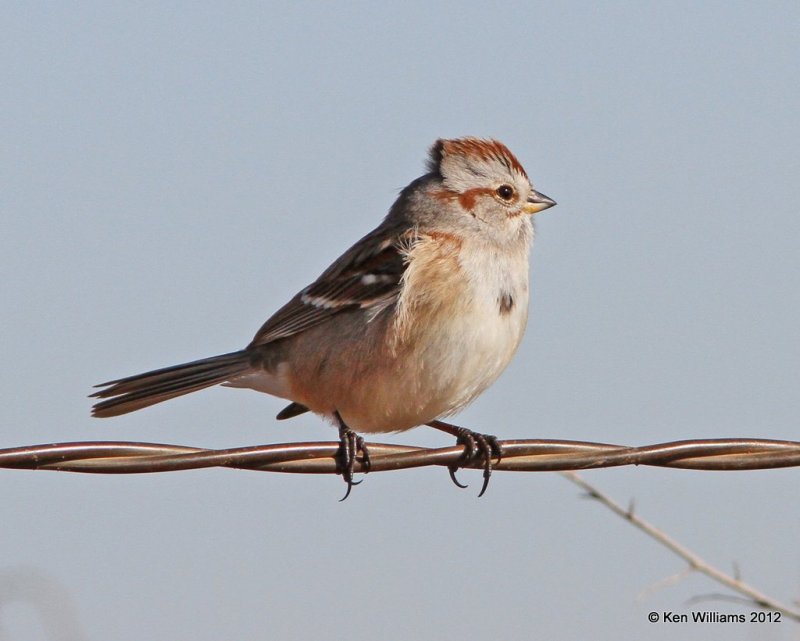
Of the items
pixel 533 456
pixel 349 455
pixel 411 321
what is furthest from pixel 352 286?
pixel 533 456

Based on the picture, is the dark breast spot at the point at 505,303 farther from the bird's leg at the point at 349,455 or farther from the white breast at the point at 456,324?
the bird's leg at the point at 349,455

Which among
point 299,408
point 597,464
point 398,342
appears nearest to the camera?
point 597,464

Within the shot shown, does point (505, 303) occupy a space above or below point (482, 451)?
above

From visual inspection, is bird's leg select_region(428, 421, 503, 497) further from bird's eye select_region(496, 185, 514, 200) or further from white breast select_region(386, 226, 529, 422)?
bird's eye select_region(496, 185, 514, 200)

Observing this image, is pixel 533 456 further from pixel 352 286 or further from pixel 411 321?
pixel 352 286

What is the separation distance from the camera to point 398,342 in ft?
17.5

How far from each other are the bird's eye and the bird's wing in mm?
665

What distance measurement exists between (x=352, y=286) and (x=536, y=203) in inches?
49.7

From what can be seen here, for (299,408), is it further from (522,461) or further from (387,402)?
(522,461)

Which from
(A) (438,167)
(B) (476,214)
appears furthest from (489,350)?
(A) (438,167)

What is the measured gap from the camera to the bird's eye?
250 inches

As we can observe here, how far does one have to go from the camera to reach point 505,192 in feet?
20.9

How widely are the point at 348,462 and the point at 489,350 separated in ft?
4.15

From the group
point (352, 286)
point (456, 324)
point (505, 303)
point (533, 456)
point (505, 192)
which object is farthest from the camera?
point (505, 192)
